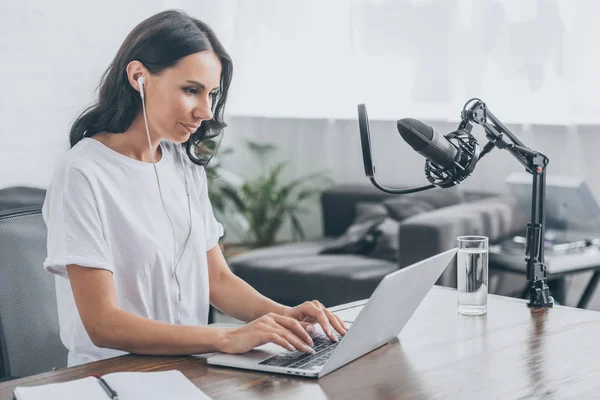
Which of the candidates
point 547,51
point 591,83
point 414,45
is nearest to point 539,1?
point 547,51

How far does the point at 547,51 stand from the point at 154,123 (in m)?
2.40

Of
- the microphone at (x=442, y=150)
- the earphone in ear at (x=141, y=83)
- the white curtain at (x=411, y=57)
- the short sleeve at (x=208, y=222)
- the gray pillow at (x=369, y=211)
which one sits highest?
the white curtain at (x=411, y=57)

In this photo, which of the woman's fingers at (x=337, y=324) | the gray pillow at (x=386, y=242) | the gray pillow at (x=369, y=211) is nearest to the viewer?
the woman's fingers at (x=337, y=324)

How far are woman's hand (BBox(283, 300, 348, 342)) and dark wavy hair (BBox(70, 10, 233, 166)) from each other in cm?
57

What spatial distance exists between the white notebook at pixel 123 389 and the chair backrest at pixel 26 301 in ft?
1.65

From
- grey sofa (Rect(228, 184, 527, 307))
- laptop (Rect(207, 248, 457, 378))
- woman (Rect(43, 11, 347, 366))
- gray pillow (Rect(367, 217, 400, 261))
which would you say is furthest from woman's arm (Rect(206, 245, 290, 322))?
gray pillow (Rect(367, 217, 400, 261))

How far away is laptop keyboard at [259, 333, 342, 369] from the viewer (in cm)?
129

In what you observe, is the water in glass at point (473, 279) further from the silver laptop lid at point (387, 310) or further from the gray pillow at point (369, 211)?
the gray pillow at point (369, 211)

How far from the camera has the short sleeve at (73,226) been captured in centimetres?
149

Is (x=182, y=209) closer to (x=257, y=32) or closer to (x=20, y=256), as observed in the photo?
(x=20, y=256)

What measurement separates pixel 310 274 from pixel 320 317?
2139 mm

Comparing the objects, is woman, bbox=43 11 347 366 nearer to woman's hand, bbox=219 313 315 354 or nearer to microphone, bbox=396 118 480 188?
woman's hand, bbox=219 313 315 354

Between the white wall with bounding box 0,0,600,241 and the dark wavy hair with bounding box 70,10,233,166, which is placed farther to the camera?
the white wall with bounding box 0,0,600,241

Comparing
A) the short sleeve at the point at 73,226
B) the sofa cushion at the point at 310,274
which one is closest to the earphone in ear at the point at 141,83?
the short sleeve at the point at 73,226
